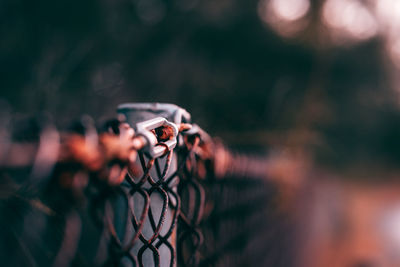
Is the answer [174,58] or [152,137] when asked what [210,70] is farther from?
[152,137]

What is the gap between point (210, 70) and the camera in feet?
26.6

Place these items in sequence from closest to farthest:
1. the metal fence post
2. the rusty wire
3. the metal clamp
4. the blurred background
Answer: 1. the rusty wire
2. the metal clamp
3. the metal fence post
4. the blurred background

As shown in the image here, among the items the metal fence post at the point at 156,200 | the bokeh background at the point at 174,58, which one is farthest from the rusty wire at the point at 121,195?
the bokeh background at the point at 174,58

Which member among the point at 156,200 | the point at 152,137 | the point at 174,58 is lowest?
the point at 156,200

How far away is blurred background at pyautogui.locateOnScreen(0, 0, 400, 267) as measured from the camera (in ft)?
17.8

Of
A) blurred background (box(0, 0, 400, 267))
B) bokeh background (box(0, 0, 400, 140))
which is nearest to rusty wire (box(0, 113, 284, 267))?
blurred background (box(0, 0, 400, 267))

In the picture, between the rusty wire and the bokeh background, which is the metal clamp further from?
the bokeh background

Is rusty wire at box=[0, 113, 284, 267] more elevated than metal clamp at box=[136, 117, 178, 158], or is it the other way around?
metal clamp at box=[136, 117, 178, 158]

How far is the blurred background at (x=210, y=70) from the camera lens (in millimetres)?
5430

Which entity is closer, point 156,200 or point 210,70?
point 156,200

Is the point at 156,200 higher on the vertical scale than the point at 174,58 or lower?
lower

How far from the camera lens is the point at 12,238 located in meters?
0.56

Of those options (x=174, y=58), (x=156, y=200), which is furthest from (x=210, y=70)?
(x=156, y=200)

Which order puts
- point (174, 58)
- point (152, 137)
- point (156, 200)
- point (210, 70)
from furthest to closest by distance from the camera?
point (210, 70)
point (174, 58)
point (156, 200)
point (152, 137)
